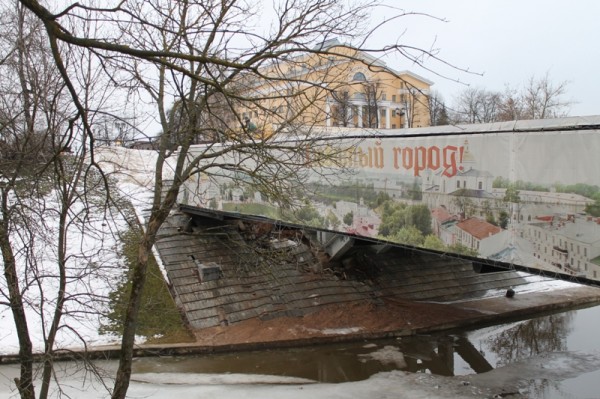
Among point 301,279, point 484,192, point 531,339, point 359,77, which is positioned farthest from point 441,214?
point 301,279

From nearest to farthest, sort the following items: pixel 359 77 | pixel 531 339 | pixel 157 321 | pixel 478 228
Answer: pixel 359 77
pixel 478 228
pixel 157 321
pixel 531 339

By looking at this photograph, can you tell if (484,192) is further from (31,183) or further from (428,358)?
(31,183)

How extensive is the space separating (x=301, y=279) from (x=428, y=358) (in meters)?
5.76

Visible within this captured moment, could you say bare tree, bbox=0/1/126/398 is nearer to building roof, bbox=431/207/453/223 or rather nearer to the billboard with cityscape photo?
the billboard with cityscape photo

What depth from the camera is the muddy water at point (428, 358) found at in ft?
45.6

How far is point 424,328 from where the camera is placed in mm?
17422

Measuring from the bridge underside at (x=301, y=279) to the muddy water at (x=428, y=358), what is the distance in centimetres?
211

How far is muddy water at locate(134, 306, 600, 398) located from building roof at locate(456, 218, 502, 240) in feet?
15.2

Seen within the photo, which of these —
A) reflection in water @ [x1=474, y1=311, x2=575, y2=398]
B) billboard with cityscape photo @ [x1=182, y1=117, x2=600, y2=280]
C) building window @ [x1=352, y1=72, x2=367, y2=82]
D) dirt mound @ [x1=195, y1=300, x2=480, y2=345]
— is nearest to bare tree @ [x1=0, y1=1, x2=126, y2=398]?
billboard with cityscape photo @ [x1=182, y1=117, x2=600, y2=280]

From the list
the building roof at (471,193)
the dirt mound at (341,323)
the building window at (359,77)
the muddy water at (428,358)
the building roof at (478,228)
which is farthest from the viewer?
the dirt mound at (341,323)

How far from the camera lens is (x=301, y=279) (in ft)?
63.7

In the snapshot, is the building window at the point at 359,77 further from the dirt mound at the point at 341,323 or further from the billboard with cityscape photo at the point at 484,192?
the dirt mound at the point at 341,323

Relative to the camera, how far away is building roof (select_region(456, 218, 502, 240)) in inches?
406

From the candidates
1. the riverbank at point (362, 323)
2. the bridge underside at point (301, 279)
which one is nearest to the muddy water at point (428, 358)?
the riverbank at point (362, 323)
